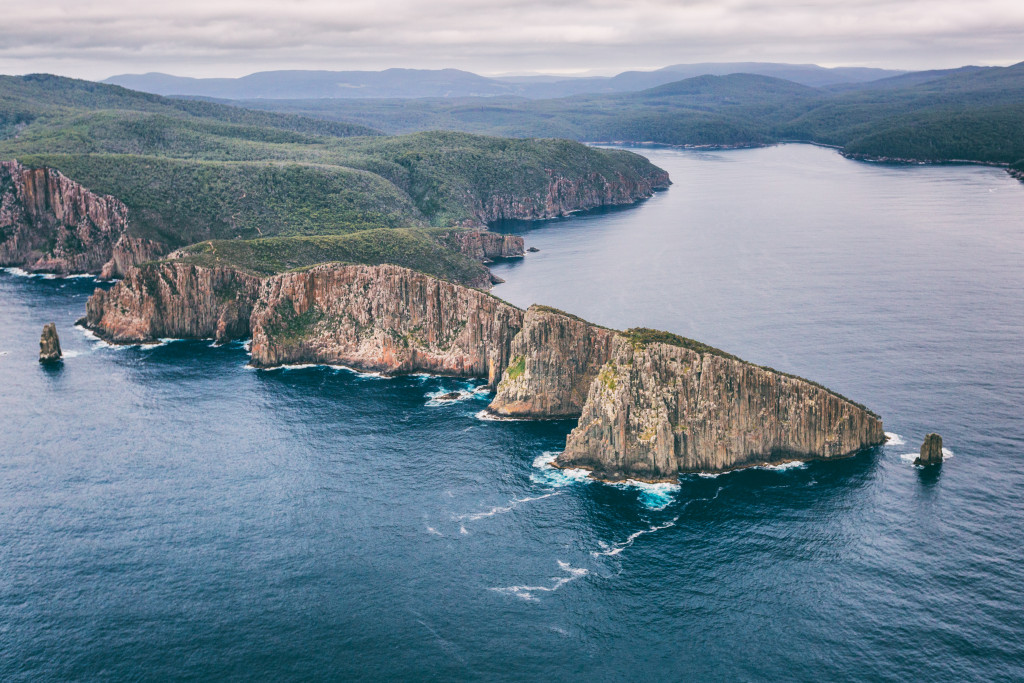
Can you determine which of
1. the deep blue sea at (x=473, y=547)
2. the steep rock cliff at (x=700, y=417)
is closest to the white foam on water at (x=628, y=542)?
the deep blue sea at (x=473, y=547)

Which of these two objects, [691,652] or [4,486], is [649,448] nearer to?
[691,652]

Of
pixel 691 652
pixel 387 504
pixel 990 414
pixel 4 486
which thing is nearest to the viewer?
pixel 691 652

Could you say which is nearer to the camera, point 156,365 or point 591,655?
point 591,655

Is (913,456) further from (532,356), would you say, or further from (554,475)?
(532,356)

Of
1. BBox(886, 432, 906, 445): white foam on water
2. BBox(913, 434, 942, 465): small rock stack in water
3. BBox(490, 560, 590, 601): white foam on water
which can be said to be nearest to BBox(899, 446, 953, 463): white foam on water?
BBox(913, 434, 942, 465): small rock stack in water

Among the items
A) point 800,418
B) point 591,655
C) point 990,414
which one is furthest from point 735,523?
point 990,414

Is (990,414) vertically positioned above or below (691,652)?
above

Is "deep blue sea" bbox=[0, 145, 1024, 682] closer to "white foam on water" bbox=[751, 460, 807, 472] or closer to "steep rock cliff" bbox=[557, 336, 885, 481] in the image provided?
"white foam on water" bbox=[751, 460, 807, 472]
